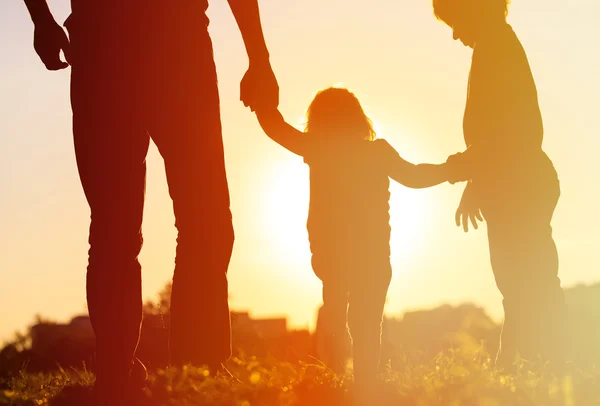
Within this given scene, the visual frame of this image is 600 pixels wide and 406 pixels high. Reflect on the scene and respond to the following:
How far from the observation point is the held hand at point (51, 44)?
550 cm

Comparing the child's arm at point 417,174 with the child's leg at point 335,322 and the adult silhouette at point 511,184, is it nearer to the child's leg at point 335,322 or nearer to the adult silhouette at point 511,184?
the adult silhouette at point 511,184

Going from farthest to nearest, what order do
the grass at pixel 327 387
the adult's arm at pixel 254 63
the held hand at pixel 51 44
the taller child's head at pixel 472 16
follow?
the taller child's head at pixel 472 16 → the adult's arm at pixel 254 63 → the held hand at pixel 51 44 → the grass at pixel 327 387

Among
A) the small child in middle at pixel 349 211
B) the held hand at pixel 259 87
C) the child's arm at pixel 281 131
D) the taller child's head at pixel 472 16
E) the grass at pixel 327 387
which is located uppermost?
the taller child's head at pixel 472 16

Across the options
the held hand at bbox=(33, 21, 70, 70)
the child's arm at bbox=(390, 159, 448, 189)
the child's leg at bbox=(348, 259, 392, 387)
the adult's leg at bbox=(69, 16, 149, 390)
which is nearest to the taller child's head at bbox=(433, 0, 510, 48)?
the child's arm at bbox=(390, 159, 448, 189)

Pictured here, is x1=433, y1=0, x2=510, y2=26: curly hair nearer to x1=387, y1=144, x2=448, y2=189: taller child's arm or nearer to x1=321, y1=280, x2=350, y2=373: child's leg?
x1=387, y1=144, x2=448, y2=189: taller child's arm

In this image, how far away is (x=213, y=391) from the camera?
191 inches

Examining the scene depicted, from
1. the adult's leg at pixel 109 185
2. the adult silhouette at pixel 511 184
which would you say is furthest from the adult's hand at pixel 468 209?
the adult's leg at pixel 109 185

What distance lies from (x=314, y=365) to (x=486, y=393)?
1.34m

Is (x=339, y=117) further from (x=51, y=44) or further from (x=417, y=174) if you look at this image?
(x=51, y=44)

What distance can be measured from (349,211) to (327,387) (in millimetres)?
1384

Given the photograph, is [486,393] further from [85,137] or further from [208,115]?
[85,137]

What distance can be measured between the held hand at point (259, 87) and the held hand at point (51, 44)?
1422mm

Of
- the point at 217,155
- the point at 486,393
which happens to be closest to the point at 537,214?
the point at 486,393

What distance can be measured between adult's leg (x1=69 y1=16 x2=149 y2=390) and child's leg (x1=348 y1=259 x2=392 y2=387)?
162 centimetres
